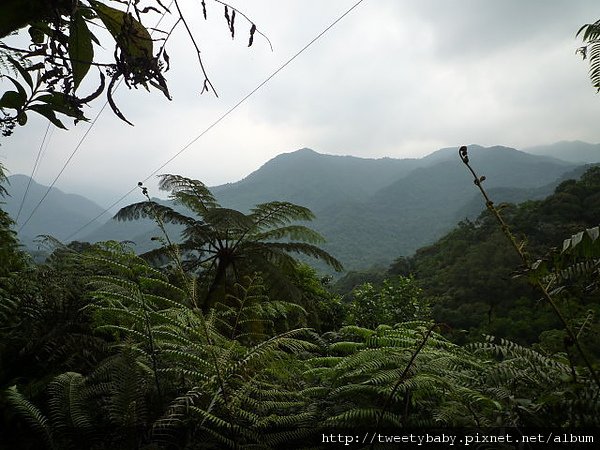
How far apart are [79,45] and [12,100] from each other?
19 cm

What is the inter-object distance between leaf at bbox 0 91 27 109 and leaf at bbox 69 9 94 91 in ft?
0.44

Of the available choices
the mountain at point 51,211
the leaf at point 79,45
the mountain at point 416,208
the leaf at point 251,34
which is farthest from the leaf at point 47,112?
the mountain at point 51,211

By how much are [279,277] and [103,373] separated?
3.06 m

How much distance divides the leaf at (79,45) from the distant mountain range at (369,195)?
50237 millimetres

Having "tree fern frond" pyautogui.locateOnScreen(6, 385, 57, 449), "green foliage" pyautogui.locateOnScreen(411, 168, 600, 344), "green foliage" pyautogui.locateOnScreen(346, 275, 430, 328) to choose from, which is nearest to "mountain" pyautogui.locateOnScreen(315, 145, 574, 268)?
"green foliage" pyautogui.locateOnScreen(411, 168, 600, 344)

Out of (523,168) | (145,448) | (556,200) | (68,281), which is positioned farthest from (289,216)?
(523,168)

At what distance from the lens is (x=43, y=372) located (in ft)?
6.26

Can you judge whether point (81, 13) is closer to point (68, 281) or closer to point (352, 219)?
point (68, 281)

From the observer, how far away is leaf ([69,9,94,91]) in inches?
29.6

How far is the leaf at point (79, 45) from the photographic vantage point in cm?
75

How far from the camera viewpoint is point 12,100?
0.79m

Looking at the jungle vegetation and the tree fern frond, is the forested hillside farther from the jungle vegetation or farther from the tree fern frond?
the tree fern frond

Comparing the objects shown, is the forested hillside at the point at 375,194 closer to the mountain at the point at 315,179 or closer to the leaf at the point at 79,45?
the mountain at the point at 315,179

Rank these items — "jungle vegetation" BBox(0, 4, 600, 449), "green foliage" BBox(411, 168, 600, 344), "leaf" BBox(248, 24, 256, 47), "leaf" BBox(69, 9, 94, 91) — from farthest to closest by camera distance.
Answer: "green foliage" BBox(411, 168, 600, 344) → "jungle vegetation" BBox(0, 4, 600, 449) → "leaf" BBox(248, 24, 256, 47) → "leaf" BBox(69, 9, 94, 91)
